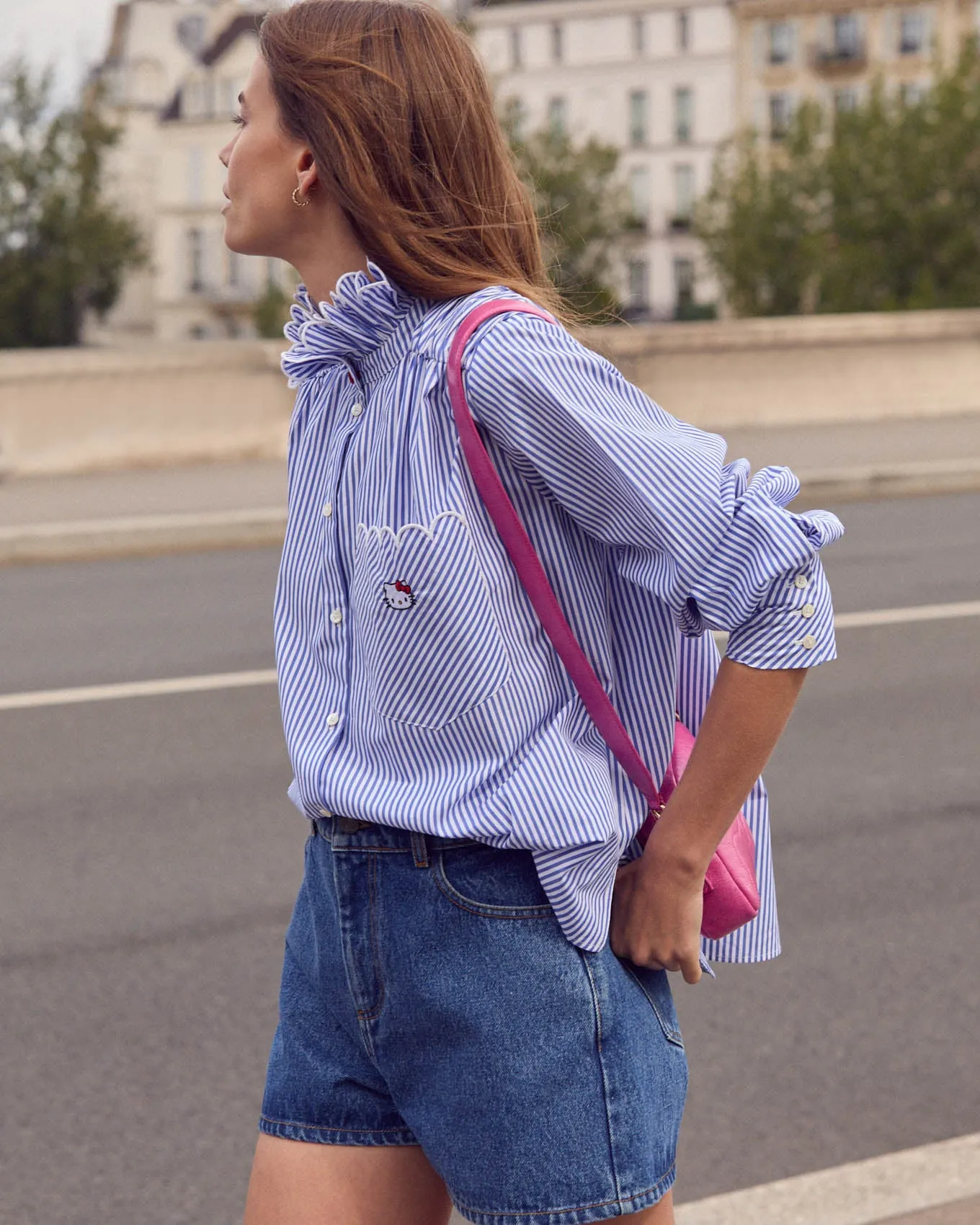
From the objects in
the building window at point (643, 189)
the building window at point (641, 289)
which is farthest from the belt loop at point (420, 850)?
the building window at point (643, 189)

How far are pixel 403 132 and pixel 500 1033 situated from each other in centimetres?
88

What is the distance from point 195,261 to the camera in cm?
8150

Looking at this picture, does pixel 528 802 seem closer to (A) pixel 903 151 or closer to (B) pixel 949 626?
(B) pixel 949 626

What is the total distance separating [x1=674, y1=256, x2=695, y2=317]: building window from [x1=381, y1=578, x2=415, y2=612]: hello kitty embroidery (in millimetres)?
85035

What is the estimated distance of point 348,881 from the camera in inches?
69.9

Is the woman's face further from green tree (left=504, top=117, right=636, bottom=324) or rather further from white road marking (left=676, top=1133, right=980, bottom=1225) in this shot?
green tree (left=504, top=117, right=636, bottom=324)

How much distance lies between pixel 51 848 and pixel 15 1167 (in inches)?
87.7

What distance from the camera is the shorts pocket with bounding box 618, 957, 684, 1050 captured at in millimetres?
1794

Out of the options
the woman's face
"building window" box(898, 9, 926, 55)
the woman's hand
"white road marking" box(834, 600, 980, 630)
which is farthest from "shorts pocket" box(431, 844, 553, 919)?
"building window" box(898, 9, 926, 55)

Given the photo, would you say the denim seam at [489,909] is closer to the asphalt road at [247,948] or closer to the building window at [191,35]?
the asphalt road at [247,948]

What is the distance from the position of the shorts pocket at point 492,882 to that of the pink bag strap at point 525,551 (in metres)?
0.15

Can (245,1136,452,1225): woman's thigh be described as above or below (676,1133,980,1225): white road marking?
above

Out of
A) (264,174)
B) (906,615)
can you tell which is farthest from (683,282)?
(264,174)

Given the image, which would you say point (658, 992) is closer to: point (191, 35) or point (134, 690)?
point (134, 690)
